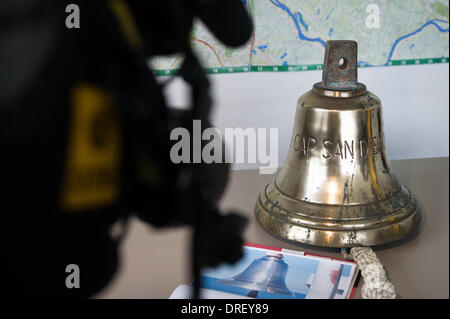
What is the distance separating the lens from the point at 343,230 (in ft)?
2.26

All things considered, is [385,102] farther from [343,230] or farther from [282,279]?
[282,279]

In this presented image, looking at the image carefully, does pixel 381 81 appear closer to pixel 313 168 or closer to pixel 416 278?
pixel 313 168

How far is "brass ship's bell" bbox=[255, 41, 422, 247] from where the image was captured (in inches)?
27.3

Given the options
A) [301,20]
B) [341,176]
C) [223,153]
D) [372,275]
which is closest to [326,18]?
[301,20]

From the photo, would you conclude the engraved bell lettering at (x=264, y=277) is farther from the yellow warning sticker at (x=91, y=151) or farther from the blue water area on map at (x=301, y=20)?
the blue water area on map at (x=301, y=20)

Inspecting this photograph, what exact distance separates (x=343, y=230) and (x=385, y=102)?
471 mm

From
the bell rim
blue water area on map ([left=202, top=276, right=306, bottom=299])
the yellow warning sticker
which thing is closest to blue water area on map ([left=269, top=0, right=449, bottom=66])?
the bell rim

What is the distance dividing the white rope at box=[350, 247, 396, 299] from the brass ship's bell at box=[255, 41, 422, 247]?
0.02 m

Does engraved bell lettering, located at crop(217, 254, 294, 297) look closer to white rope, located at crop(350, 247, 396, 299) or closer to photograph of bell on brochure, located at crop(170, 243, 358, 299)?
photograph of bell on brochure, located at crop(170, 243, 358, 299)

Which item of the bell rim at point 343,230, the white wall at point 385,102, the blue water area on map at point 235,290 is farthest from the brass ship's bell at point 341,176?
the white wall at point 385,102

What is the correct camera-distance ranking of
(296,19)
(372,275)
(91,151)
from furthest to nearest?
(296,19)
(372,275)
(91,151)

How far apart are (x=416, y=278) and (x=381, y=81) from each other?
0.53 metres
